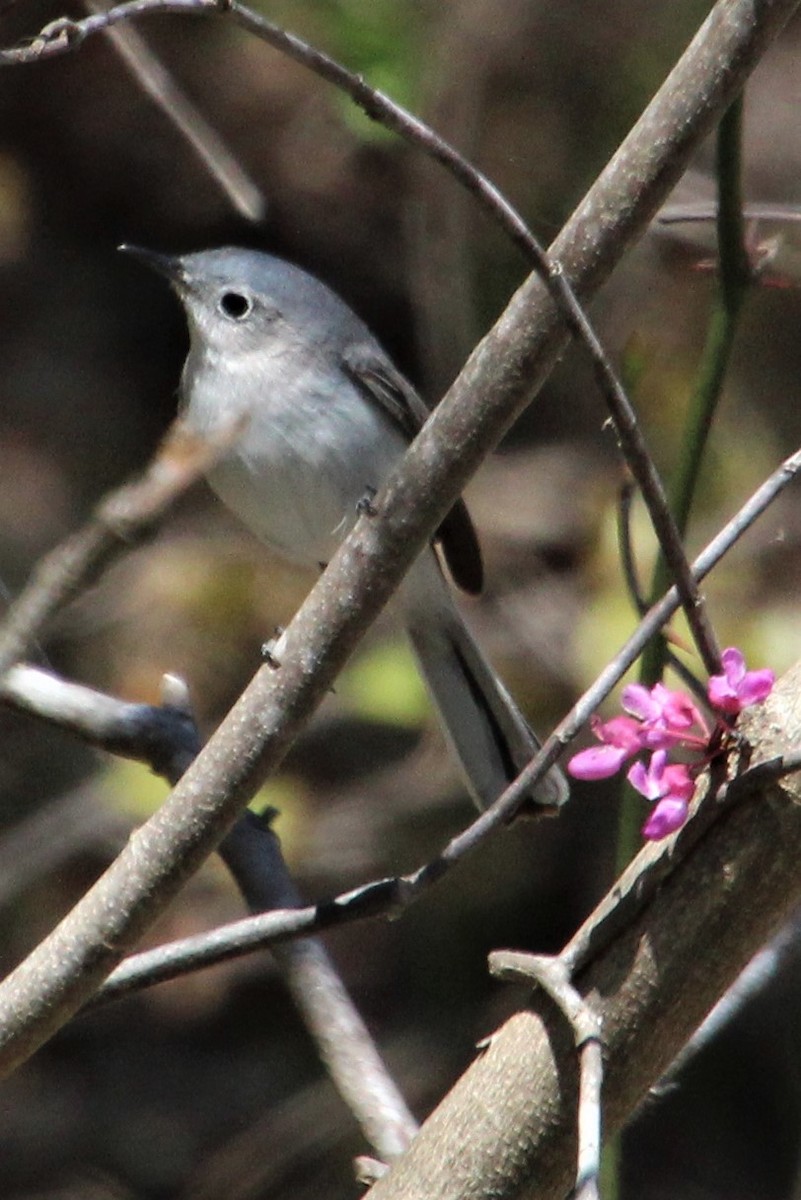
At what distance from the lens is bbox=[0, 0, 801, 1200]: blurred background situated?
14.8ft

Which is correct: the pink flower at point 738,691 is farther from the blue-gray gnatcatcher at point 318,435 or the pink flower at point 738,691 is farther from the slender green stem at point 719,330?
the blue-gray gnatcatcher at point 318,435

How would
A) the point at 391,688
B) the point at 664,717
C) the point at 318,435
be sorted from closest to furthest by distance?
the point at 664,717, the point at 318,435, the point at 391,688

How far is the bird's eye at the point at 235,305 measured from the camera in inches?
138

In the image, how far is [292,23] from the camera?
4164 millimetres

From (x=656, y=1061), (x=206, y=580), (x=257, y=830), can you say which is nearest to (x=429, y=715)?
(x=206, y=580)

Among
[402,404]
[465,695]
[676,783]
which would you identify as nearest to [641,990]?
[676,783]

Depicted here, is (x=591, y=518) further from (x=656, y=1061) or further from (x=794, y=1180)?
(x=656, y=1061)

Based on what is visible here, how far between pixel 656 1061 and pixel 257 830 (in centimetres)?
95

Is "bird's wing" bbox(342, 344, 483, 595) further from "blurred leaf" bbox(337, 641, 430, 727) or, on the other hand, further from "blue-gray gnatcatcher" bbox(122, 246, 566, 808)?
"blurred leaf" bbox(337, 641, 430, 727)

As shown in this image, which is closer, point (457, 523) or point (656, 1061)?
point (656, 1061)

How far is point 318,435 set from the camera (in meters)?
3.24

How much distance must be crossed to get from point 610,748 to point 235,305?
2.10 metres

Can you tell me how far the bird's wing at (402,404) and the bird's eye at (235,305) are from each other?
24 cm

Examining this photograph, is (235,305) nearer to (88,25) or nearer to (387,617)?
(387,617)
